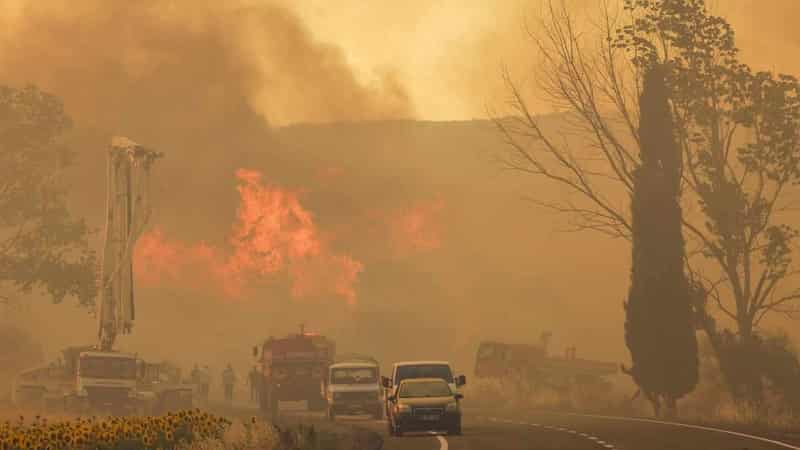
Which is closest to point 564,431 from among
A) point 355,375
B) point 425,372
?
point 425,372

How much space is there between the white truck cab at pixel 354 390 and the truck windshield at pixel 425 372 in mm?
7451

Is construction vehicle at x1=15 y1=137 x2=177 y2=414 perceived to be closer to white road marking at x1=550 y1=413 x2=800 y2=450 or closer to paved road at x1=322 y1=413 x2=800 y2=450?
paved road at x1=322 y1=413 x2=800 y2=450

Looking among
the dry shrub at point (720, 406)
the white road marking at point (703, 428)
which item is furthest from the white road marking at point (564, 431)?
the dry shrub at point (720, 406)

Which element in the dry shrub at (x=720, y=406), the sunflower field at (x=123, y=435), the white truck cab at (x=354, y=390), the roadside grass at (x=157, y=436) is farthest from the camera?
the white truck cab at (x=354, y=390)

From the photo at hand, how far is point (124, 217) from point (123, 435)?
22.7m

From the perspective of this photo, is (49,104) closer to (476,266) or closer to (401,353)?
(401,353)

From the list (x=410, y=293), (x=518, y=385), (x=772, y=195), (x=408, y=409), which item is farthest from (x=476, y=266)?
(x=408, y=409)

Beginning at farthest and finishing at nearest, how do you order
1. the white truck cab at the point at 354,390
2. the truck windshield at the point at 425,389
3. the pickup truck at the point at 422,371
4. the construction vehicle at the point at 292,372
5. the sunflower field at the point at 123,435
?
the construction vehicle at the point at 292,372 → the white truck cab at the point at 354,390 → the pickup truck at the point at 422,371 → the truck windshield at the point at 425,389 → the sunflower field at the point at 123,435

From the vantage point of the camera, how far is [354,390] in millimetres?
Answer: 52750

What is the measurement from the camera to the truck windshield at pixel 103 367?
50469mm

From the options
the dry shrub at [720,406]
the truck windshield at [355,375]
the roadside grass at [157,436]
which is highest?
the truck windshield at [355,375]

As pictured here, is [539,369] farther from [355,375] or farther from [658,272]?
[658,272]

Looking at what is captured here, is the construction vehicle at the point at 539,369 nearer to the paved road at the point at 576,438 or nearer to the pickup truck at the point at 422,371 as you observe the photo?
the paved road at the point at 576,438

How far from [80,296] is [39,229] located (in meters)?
3.44
